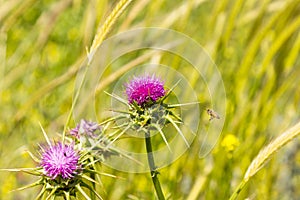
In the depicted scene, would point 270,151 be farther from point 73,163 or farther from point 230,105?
point 230,105

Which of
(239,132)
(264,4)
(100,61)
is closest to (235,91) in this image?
(239,132)

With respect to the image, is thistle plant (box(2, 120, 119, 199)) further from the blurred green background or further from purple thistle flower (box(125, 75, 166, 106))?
the blurred green background

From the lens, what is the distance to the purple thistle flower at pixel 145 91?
1.09 metres

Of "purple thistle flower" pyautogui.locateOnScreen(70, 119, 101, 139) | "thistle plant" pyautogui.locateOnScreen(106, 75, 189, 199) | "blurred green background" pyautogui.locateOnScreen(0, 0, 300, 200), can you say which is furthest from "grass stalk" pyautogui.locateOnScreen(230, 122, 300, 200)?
"blurred green background" pyautogui.locateOnScreen(0, 0, 300, 200)

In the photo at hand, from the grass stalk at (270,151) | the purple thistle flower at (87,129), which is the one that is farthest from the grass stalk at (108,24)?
the grass stalk at (270,151)

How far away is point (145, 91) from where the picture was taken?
109 centimetres

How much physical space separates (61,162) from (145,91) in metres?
0.17

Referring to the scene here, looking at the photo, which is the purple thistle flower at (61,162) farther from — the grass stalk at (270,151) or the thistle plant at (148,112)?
the grass stalk at (270,151)

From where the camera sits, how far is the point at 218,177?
2066mm

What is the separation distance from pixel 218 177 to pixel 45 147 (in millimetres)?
989

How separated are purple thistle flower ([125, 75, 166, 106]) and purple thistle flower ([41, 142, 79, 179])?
0.13 meters

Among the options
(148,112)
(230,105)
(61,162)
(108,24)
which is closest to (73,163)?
(61,162)

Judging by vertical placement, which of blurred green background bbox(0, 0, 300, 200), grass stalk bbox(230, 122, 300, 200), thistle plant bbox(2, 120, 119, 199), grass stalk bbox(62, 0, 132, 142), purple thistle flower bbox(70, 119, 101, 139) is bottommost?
grass stalk bbox(230, 122, 300, 200)

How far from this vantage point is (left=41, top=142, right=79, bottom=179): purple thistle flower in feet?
3.58
